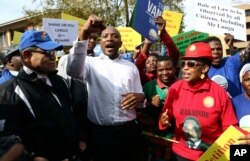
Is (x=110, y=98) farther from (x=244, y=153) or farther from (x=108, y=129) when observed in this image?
(x=244, y=153)

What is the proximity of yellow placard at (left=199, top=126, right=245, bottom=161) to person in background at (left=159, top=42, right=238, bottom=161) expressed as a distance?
0.33ft

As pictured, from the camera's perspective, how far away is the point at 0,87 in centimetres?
290

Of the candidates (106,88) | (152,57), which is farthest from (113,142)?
(152,57)

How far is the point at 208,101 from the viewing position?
11.6ft

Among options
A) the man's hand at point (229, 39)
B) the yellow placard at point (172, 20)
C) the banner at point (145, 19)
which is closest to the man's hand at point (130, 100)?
the banner at point (145, 19)

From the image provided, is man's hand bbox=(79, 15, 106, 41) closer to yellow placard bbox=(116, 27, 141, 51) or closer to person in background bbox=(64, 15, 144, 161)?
person in background bbox=(64, 15, 144, 161)

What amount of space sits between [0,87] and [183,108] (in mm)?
1642

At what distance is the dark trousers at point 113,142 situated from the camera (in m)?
3.87

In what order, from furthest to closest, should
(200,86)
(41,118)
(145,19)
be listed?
1. (145,19)
2. (200,86)
3. (41,118)

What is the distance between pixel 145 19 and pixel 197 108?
2.12 metres

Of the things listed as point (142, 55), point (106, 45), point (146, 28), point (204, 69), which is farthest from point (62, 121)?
point (146, 28)

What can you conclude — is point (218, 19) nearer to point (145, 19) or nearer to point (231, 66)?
point (145, 19)

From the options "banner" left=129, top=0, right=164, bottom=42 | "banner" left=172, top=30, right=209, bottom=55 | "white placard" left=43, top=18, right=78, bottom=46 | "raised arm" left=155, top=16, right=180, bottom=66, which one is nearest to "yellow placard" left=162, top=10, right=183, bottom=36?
"banner" left=172, top=30, right=209, bottom=55

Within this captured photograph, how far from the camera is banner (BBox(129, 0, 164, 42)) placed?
5.29m
